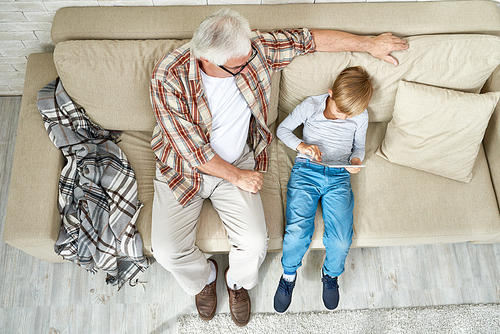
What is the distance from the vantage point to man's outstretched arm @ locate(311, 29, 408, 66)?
160cm

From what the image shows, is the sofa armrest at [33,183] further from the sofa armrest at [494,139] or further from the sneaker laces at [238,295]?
the sofa armrest at [494,139]

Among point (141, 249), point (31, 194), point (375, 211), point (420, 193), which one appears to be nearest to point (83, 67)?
point (31, 194)

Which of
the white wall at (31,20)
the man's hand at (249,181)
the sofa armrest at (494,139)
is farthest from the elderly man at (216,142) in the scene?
the sofa armrest at (494,139)

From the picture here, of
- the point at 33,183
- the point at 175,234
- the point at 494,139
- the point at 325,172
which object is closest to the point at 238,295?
the point at 175,234

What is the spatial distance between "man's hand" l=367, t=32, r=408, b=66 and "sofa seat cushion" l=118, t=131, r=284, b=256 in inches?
26.4

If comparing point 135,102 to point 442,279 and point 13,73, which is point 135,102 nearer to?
point 13,73

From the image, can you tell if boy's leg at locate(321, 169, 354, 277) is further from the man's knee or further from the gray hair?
the gray hair

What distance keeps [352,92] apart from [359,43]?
26 centimetres

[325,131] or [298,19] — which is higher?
[298,19]

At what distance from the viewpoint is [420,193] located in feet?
5.66

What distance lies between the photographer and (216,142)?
1.58 meters

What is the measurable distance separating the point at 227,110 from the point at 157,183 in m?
0.47

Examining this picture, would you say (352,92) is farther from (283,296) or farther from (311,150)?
(283,296)

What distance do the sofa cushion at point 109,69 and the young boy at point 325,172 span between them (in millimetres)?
673
